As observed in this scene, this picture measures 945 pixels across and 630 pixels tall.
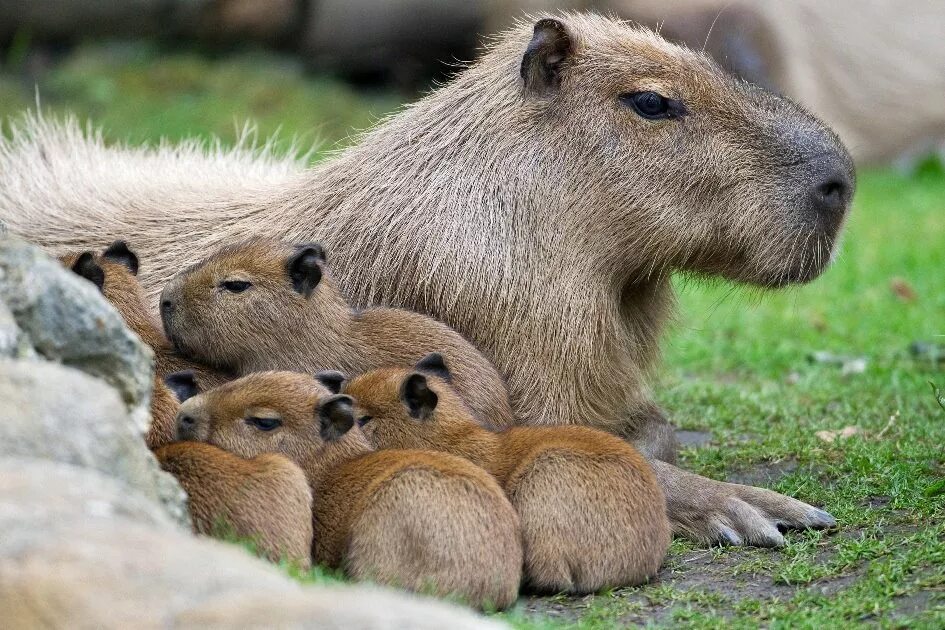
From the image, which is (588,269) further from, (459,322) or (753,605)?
(753,605)

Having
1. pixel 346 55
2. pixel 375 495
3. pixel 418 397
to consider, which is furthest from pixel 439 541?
pixel 346 55

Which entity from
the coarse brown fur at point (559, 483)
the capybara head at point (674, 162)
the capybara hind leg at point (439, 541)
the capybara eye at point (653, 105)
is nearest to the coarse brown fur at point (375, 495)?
the capybara hind leg at point (439, 541)

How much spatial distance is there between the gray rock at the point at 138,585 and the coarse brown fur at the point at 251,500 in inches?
32.1

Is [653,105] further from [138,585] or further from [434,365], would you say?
[138,585]

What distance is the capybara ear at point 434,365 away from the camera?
13.3 feet

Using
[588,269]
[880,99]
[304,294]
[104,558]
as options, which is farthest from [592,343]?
[880,99]

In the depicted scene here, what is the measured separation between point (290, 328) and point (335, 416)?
0.67 m

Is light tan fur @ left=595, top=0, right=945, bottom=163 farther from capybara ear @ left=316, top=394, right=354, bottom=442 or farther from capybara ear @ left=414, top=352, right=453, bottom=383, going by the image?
capybara ear @ left=316, top=394, right=354, bottom=442

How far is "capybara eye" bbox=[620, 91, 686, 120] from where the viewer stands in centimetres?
452

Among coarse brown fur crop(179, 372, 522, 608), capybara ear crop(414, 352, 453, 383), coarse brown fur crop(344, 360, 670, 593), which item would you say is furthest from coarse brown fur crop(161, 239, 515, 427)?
coarse brown fur crop(179, 372, 522, 608)

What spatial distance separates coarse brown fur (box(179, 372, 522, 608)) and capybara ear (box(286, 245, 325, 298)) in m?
0.49

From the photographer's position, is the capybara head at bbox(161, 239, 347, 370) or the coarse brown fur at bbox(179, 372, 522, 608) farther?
the capybara head at bbox(161, 239, 347, 370)

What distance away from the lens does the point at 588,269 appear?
14.8 ft

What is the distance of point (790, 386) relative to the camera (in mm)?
6418
